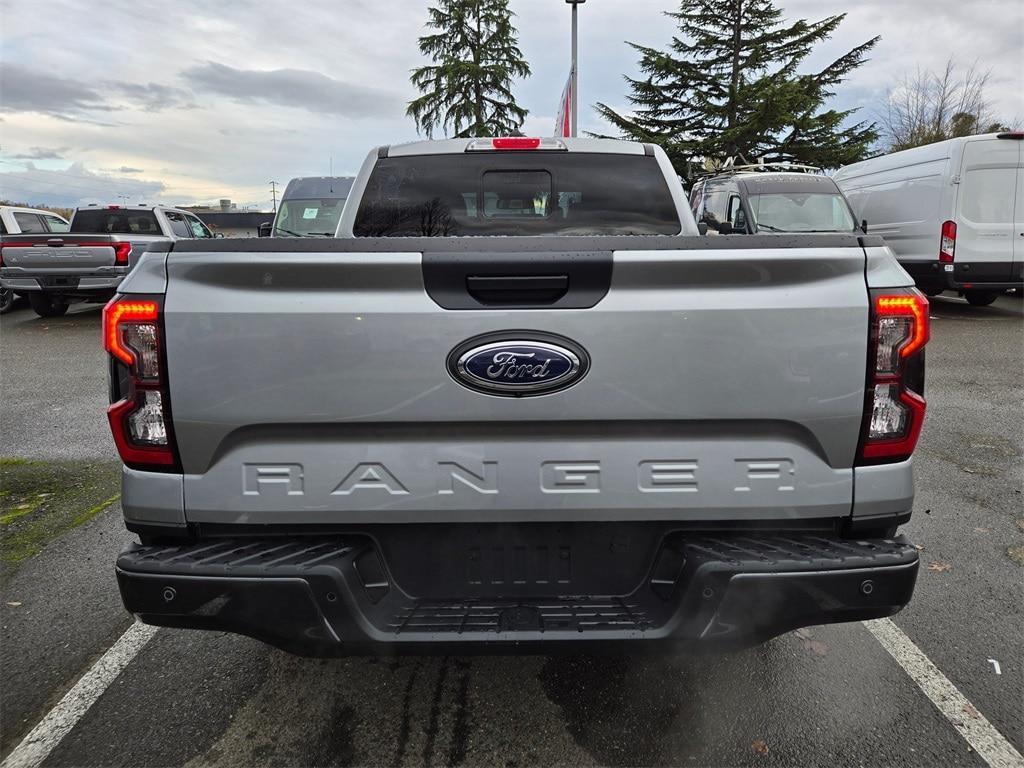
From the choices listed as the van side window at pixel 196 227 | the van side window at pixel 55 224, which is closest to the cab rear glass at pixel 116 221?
the van side window at pixel 55 224

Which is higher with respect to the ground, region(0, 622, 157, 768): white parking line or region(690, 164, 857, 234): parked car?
region(690, 164, 857, 234): parked car

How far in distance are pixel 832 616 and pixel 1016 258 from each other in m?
12.4

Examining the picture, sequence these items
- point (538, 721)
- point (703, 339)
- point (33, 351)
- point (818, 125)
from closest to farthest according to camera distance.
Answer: point (703, 339) < point (538, 721) < point (33, 351) < point (818, 125)

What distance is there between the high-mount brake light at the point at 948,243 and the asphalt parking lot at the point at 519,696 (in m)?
9.70

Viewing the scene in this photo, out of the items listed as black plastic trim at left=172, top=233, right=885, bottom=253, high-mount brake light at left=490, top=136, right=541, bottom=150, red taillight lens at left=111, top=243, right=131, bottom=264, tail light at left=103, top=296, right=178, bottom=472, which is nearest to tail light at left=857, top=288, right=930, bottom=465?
black plastic trim at left=172, top=233, right=885, bottom=253

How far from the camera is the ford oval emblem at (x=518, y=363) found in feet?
6.19

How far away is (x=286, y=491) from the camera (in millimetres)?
1945

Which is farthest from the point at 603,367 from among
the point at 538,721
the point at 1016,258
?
the point at 1016,258

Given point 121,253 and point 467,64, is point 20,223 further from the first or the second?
point 467,64

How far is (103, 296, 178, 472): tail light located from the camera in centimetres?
189

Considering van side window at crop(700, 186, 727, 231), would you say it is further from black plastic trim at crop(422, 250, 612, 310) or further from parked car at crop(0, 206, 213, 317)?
black plastic trim at crop(422, 250, 612, 310)

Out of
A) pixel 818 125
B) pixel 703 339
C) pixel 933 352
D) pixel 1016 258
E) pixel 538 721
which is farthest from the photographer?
pixel 818 125

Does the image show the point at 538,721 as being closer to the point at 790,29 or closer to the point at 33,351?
the point at 33,351

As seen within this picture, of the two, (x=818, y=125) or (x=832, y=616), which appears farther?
(x=818, y=125)
